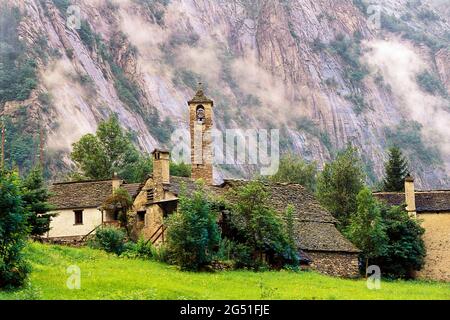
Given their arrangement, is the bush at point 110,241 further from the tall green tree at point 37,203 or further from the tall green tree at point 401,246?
the tall green tree at point 401,246

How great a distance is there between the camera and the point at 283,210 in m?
59.1

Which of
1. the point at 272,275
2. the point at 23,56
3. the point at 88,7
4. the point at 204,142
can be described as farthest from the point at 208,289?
the point at 88,7

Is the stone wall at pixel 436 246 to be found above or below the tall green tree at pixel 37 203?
below

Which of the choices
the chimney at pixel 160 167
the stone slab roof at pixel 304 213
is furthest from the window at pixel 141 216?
the stone slab roof at pixel 304 213

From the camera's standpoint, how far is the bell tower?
65375 millimetres

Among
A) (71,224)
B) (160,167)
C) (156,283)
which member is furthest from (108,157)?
(156,283)

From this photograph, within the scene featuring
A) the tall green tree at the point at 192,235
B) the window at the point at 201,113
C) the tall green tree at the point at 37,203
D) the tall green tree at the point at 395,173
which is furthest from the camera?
the tall green tree at the point at 395,173

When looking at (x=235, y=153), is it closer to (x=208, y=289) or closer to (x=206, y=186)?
(x=206, y=186)

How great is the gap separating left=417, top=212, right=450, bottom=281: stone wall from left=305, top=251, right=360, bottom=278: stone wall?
922 centimetres

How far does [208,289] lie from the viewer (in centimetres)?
3709

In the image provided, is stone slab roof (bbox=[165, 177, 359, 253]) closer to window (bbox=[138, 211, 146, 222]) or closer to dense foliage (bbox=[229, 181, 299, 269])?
window (bbox=[138, 211, 146, 222])

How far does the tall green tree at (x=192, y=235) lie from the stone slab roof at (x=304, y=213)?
7.17 meters

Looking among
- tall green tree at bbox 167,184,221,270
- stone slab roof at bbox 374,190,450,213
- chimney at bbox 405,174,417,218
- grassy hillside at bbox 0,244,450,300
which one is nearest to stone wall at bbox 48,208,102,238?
grassy hillside at bbox 0,244,450,300

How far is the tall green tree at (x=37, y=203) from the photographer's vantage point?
176ft
